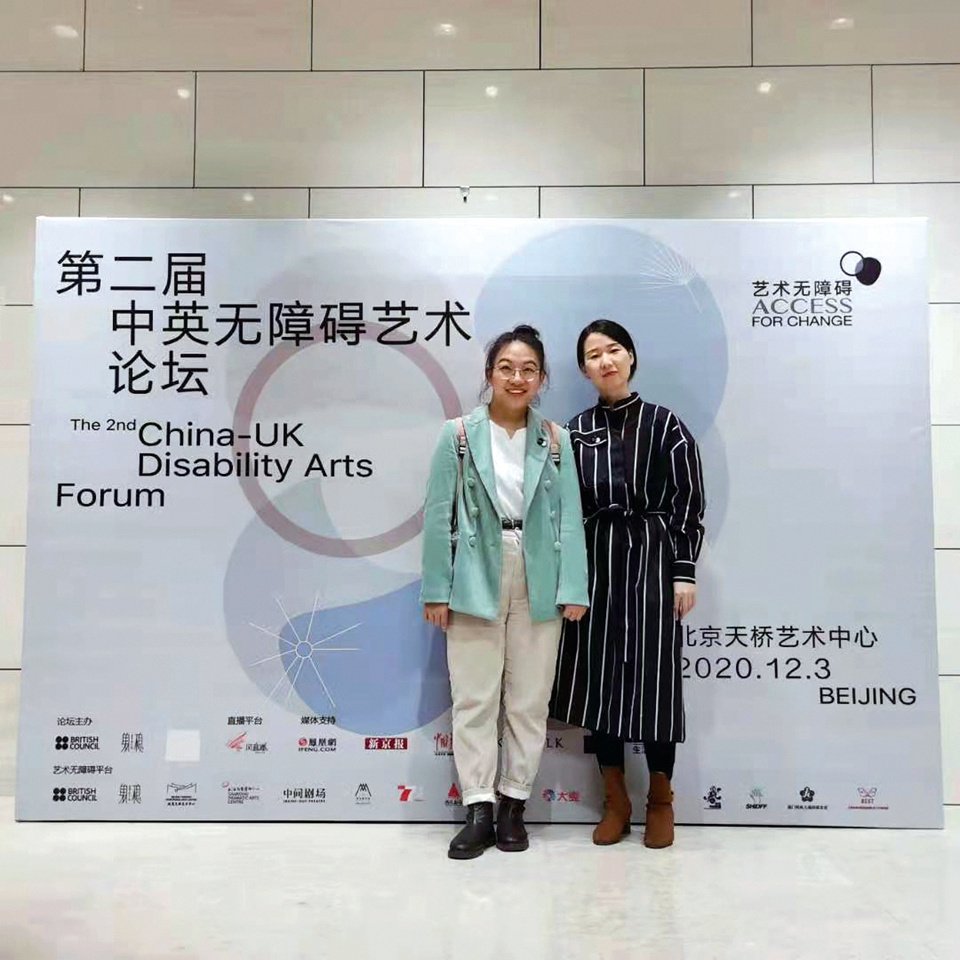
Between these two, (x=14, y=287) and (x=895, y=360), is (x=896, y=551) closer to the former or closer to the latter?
(x=895, y=360)

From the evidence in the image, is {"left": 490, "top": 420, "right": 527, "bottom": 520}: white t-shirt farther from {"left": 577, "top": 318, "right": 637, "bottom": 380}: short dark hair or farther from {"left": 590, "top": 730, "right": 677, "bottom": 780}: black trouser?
{"left": 590, "top": 730, "right": 677, "bottom": 780}: black trouser

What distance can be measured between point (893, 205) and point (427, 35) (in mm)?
1837

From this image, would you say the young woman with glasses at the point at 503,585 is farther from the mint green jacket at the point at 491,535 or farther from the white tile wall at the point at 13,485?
the white tile wall at the point at 13,485

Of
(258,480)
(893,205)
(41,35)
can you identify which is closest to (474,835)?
(258,480)

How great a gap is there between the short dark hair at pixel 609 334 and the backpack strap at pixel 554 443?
259 mm

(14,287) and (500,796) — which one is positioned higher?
(14,287)

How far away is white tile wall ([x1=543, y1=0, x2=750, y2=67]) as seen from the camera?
11.4 ft

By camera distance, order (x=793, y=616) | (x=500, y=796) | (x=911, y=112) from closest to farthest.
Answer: (x=500, y=796) < (x=793, y=616) < (x=911, y=112)

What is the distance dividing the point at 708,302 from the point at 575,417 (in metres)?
0.62

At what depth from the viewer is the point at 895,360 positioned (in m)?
3.24

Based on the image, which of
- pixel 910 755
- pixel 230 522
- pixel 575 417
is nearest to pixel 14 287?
pixel 230 522

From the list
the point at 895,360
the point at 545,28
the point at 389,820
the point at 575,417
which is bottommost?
the point at 389,820

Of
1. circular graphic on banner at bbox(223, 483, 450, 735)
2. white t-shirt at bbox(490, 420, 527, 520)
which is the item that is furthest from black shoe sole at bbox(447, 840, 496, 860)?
white t-shirt at bbox(490, 420, 527, 520)

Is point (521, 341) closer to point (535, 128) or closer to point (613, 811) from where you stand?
point (535, 128)
